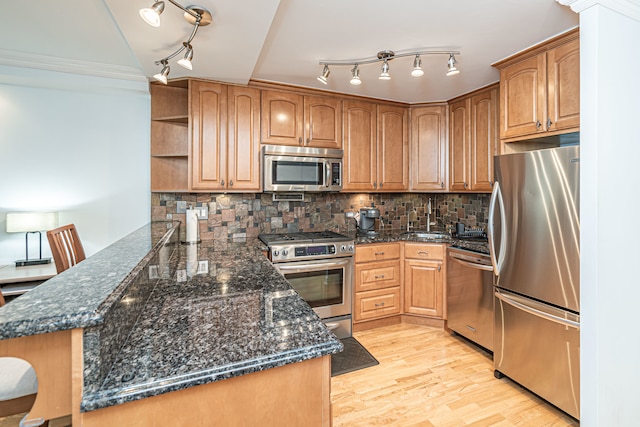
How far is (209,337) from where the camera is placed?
89cm

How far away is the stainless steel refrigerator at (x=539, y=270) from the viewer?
172 centimetres

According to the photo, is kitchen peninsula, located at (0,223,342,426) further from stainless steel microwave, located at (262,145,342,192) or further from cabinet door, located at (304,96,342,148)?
cabinet door, located at (304,96,342,148)

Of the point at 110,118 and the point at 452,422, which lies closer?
the point at 452,422

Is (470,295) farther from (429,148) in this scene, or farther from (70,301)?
(70,301)

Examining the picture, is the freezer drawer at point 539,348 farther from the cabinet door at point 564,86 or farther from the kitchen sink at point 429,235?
the cabinet door at point 564,86

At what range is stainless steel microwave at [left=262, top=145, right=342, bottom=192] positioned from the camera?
2869 mm

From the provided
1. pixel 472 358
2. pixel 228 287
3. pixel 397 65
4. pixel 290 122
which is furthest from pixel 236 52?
pixel 472 358

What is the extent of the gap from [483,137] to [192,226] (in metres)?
2.84

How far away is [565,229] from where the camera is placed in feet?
5.71

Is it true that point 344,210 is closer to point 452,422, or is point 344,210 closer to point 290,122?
point 290,122

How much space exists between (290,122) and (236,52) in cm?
95
